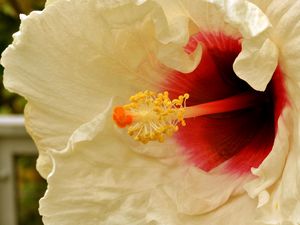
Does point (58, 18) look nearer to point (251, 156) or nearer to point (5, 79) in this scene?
point (5, 79)

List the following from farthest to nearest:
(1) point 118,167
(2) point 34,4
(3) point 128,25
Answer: (2) point 34,4 → (1) point 118,167 → (3) point 128,25

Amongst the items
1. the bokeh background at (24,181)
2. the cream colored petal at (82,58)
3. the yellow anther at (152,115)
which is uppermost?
the cream colored petal at (82,58)

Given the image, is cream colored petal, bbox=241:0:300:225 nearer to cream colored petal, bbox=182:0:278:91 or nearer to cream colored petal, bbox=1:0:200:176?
cream colored petal, bbox=182:0:278:91

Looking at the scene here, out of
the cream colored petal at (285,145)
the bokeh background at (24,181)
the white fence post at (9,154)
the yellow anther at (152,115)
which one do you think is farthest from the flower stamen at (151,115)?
the bokeh background at (24,181)

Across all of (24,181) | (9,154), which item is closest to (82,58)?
(9,154)

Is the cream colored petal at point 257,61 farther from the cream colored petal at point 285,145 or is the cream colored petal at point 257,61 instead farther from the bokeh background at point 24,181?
the bokeh background at point 24,181

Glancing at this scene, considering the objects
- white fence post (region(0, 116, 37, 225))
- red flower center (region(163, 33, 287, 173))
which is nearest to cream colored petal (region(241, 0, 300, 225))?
red flower center (region(163, 33, 287, 173))

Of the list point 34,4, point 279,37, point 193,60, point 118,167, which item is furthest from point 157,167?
point 34,4
